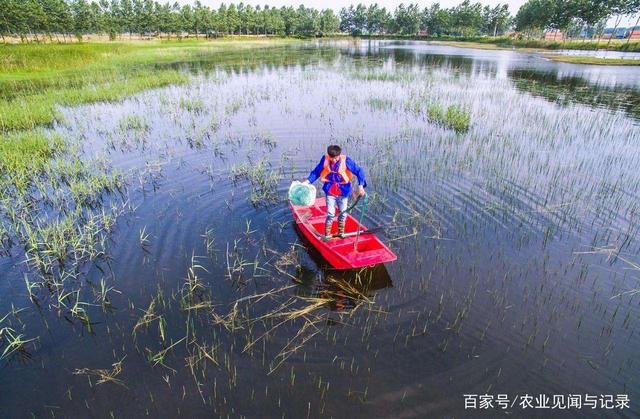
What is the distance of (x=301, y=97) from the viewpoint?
71.4 ft

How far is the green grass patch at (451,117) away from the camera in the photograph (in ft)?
49.9

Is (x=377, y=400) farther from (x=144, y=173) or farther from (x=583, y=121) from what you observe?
(x=583, y=121)

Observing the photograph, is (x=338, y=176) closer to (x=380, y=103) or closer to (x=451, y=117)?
(x=451, y=117)

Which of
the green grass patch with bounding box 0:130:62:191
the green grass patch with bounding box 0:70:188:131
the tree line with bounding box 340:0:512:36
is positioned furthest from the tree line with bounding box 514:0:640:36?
the green grass patch with bounding box 0:130:62:191

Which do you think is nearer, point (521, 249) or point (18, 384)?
point (18, 384)

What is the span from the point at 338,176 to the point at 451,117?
11169 mm

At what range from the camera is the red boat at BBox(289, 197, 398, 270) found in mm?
6531

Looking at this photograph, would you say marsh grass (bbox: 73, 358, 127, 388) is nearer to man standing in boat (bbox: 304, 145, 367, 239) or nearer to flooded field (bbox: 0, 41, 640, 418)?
flooded field (bbox: 0, 41, 640, 418)

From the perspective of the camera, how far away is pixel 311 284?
265 inches

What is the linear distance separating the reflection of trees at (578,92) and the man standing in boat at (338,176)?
723 inches

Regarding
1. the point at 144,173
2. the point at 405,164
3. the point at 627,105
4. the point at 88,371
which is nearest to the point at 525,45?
the point at 627,105

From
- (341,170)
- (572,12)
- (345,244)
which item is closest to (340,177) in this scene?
(341,170)

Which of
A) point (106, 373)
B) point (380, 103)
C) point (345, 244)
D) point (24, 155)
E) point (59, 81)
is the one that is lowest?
point (106, 373)

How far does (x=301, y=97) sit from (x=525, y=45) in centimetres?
7296
